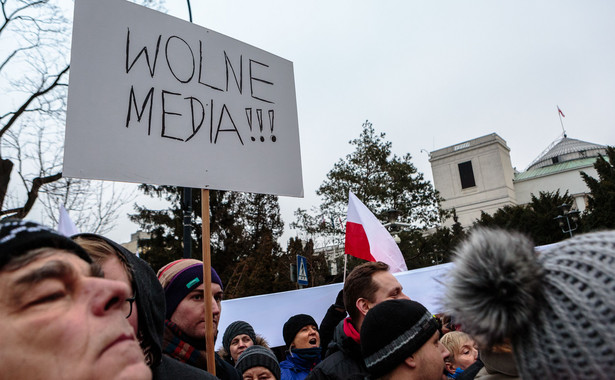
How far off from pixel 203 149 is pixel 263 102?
657 mm

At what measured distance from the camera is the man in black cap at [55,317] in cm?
93

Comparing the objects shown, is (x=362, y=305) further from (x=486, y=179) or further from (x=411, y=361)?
(x=486, y=179)

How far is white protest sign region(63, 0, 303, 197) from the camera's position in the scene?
7.67 feet

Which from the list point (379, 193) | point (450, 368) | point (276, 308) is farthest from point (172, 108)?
point (379, 193)

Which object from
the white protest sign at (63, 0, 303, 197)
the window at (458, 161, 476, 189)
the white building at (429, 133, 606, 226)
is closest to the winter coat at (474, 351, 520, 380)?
the white protest sign at (63, 0, 303, 197)

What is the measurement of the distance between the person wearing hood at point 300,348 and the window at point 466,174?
204 ft

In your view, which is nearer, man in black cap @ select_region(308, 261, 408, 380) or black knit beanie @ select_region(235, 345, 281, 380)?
man in black cap @ select_region(308, 261, 408, 380)

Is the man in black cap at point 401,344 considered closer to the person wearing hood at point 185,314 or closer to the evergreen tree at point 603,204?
the person wearing hood at point 185,314

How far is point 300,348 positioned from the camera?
4.24 meters

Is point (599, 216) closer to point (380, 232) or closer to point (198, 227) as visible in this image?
point (198, 227)

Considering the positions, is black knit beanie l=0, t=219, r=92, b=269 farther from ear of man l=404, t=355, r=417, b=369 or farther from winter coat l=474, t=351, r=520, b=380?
ear of man l=404, t=355, r=417, b=369

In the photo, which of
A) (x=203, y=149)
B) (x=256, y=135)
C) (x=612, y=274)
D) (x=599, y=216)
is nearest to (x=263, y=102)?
(x=256, y=135)

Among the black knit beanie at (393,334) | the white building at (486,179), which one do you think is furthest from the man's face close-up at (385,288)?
the white building at (486,179)

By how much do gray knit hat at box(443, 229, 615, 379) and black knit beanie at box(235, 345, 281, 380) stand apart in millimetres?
2635
